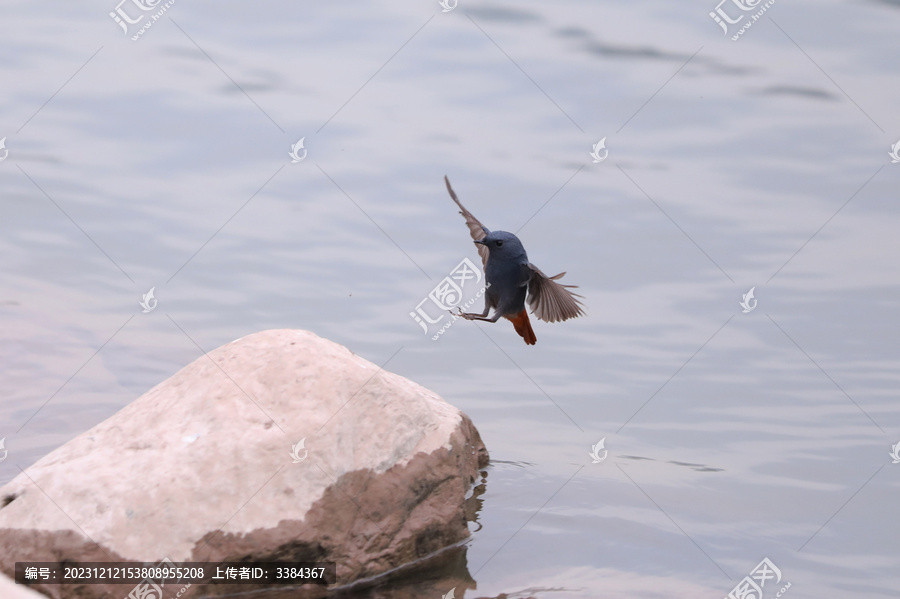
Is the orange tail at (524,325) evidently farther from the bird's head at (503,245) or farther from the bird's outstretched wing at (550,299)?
the bird's head at (503,245)

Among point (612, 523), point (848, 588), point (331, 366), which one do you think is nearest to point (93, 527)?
point (331, 366)

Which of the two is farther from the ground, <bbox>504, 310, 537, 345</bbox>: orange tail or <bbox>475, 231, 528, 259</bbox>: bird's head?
<bbox>475, 231, 528, 259</bbox>: bird's head

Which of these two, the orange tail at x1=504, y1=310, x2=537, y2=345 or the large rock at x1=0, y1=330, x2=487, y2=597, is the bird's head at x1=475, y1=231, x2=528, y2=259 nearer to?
the orange tail at x1=504, y1=310, x2=537, y2=345

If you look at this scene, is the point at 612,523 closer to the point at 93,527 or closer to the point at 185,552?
the point at 185,552

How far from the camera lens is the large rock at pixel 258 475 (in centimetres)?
345

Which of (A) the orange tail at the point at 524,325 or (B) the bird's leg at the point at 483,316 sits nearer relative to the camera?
(B) the bird's leg at the point at 483,316

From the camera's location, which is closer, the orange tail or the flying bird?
the flying bird

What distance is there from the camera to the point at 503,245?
13.8 feet

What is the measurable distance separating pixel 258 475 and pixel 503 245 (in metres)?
1.58

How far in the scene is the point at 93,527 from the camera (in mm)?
3418

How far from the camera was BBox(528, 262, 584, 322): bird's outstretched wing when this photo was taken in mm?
4246

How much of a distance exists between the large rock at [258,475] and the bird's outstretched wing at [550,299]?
733mm

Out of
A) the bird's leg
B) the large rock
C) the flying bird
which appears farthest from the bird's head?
the large rock

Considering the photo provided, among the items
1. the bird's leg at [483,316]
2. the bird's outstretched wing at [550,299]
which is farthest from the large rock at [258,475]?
the bird's outstretched wing at [550,299]
